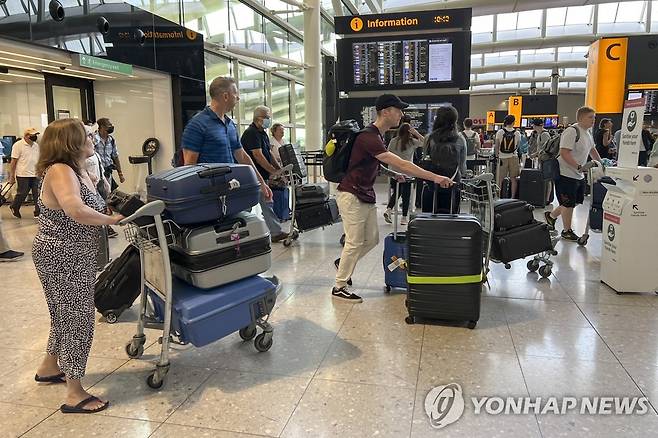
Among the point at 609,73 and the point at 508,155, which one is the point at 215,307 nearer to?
the point at 508,155

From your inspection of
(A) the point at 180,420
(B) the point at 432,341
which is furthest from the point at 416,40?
(A) the point at 180,420

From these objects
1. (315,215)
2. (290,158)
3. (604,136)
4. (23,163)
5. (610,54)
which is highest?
(610,54)

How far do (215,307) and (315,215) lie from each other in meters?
3.42

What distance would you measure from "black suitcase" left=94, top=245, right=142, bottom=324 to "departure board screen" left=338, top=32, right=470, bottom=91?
6.17m

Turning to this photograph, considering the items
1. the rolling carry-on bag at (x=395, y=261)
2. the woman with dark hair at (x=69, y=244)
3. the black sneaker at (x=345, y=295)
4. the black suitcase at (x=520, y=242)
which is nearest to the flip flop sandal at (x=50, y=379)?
the woman with dark hair at (x=69, y=244)

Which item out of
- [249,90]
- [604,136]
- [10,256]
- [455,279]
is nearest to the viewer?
[455,279]

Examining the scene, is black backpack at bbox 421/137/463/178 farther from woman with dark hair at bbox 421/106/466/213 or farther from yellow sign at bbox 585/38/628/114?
yellow sign at bbox 585/38/628/114

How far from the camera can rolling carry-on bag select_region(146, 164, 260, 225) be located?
2510 mm

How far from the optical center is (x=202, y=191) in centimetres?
255

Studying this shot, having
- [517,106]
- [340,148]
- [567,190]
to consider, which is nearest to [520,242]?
[340,148]

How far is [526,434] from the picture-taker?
222 centimetres

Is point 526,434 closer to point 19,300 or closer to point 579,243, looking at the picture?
point 19,300

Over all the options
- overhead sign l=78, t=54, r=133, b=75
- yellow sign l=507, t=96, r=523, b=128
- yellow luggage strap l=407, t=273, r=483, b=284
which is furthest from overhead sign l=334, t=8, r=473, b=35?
yellow sign l=507, t=96, r=523, b=128

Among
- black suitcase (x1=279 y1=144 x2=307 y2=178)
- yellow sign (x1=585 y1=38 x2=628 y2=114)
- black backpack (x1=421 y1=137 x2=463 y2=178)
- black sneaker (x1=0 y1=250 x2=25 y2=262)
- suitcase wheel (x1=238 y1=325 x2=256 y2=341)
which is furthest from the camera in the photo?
yellow sign (x1=585 y1=38 x2=628 y2=114)
